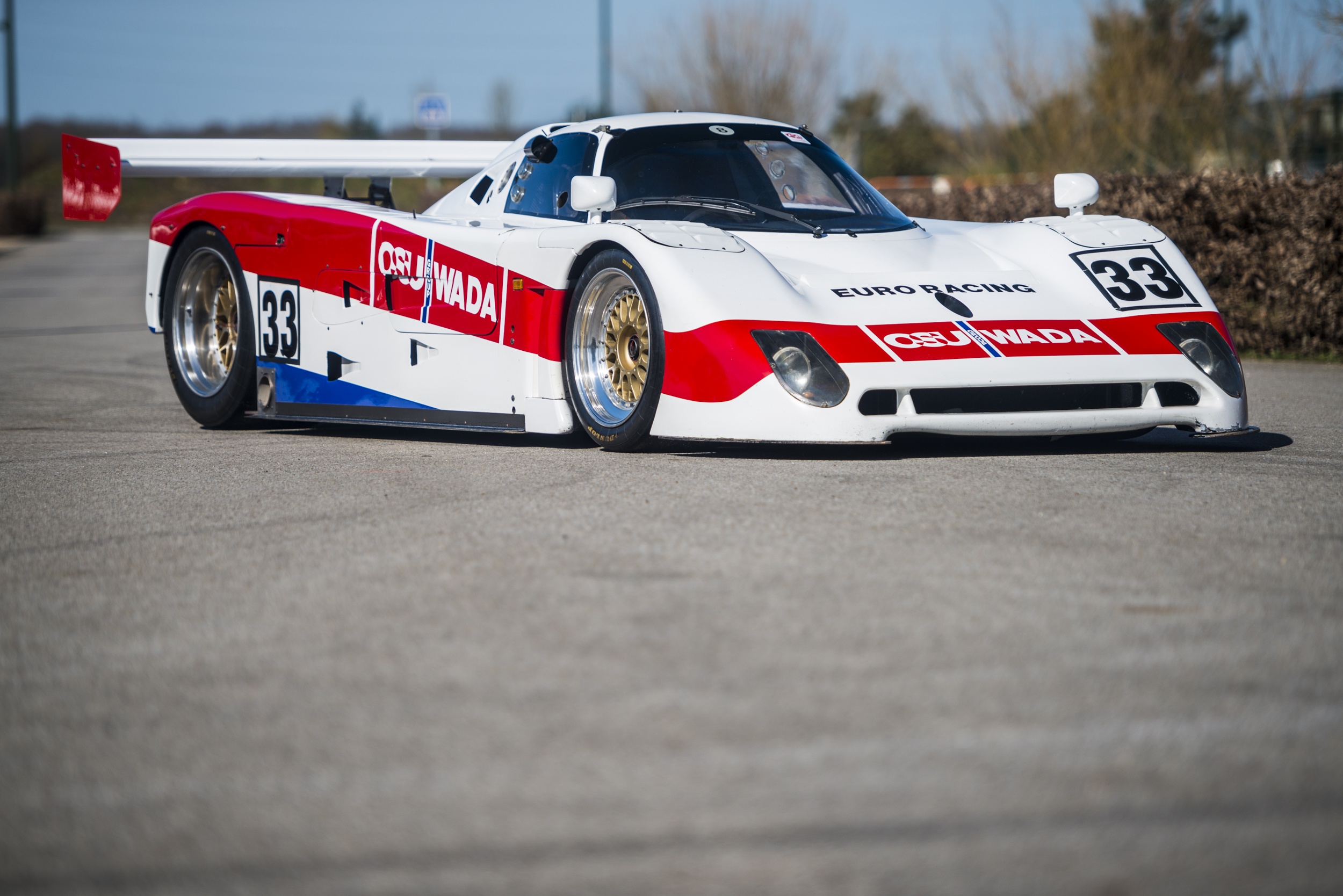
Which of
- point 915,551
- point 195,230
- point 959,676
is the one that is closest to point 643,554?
point 915,551

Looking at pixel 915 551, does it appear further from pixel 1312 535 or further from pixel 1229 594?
pixel 1312 535

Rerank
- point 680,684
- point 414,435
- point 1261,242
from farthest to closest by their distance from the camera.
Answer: point 1261,242 → point 414,435 → point 680,684

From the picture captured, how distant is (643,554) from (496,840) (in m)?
1.72

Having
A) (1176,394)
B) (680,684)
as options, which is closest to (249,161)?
(1176,394)

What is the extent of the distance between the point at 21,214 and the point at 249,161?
42441mm

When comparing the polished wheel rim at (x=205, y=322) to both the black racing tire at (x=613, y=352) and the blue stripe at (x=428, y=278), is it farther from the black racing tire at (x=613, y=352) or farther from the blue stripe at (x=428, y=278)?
the black racing tire at (x=613, y=352)

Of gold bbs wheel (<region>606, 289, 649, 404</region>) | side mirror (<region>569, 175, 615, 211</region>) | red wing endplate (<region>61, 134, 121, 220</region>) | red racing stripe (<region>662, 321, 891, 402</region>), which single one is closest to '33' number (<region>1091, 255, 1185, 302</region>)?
red racing stripe (<region>662, 321, 891, 402</region>)

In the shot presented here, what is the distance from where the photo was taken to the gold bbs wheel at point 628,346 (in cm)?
554

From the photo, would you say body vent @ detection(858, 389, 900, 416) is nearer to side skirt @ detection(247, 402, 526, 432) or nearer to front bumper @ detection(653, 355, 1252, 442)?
front bumper @ detection(653, 355, 1252, 442)

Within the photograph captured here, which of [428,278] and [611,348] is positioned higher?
[428,278]

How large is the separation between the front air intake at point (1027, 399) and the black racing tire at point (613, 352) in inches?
38.1

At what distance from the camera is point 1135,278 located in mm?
5848

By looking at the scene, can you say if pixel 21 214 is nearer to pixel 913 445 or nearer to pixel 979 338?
pixel 913 445

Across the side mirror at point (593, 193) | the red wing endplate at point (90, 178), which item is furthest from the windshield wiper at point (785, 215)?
the red wing endplate at point (90, 178)
